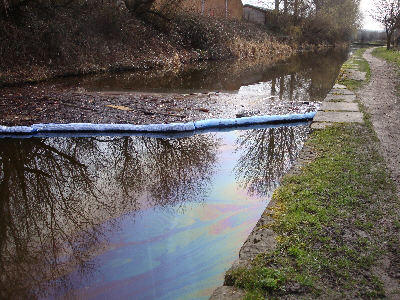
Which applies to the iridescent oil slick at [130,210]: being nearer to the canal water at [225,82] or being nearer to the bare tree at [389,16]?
the canal water at [225,82]

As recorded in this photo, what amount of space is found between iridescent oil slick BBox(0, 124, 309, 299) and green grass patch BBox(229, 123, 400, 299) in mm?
463

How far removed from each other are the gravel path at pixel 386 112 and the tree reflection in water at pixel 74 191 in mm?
2227

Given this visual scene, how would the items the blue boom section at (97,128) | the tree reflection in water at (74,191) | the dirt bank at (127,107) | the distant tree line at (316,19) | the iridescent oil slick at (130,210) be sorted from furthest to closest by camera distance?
1. the distant tree line at (316,19)
2. the dirt bank at (127,107)
3. the blue boom section at (97,128)
4. the tree reflection in water at (74,191)
5. the iridescent oil slick at (130,210)

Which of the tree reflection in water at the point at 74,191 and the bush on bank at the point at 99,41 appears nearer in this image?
the tree reflection in water at the point at 74,191

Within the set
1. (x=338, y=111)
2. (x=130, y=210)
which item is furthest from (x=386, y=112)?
(x=130, y=210)

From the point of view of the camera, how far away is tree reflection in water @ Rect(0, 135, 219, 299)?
3043 millimetres

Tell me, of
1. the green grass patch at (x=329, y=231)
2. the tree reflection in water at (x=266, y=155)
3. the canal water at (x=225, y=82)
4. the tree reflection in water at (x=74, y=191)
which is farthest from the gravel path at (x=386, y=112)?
the tree reflection in water at (x=74, y=191)

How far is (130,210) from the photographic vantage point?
388 centimetres

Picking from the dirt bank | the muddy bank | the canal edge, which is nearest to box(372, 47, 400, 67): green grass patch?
the muddy bank

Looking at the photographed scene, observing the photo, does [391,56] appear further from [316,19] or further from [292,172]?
[292,172]

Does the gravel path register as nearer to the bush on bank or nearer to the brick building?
the bush on bank

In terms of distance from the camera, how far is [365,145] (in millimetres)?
4895

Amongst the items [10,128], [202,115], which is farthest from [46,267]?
[202,115]

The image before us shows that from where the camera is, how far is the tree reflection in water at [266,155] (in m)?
4.61
